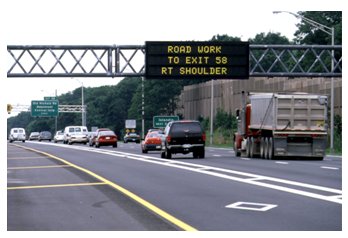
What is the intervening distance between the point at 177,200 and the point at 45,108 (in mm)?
112818

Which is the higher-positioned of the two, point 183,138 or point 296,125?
point 296,125

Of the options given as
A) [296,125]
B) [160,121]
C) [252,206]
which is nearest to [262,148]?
[296,125]

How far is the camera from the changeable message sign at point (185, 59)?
5462cm

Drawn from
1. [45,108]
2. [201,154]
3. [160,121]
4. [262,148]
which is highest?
[45,108]

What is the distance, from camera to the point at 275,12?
54.8 m

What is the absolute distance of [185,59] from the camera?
5469 cm

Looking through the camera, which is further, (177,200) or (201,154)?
(201,154)

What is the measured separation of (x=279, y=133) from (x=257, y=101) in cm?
414

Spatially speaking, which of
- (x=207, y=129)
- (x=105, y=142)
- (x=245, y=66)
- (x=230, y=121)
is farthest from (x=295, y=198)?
(x=207, y=129)

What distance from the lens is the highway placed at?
14805mm

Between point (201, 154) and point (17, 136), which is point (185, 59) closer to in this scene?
point (201, 154)

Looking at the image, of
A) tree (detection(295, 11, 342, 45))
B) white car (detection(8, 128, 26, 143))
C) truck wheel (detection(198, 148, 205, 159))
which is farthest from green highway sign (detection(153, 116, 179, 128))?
truck wheel (detection(198, 148, 205, 159))

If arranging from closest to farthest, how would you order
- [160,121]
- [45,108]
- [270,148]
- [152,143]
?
[270,148] < [152,143] < [160,121] < [45,108]

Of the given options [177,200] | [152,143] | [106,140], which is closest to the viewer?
[177,200]
